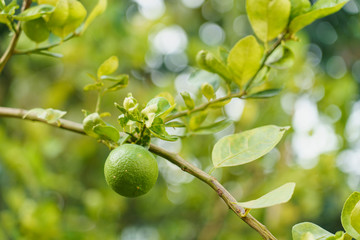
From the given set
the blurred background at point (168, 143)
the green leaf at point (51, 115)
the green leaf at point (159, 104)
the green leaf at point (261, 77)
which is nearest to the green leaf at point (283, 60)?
the green leaf at point (261, 77)

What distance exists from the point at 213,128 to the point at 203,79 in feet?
0.37

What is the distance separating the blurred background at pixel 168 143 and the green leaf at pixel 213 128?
848 millimetres

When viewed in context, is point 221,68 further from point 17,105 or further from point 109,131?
point 17,105

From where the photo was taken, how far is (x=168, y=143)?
2172mm

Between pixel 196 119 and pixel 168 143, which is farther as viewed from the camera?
pixel 168 143

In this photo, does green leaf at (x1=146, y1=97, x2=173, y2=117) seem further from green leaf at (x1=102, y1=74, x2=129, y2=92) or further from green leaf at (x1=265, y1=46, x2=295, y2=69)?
green leaf at (x1=265, y1=46, x2=295, y2=69)

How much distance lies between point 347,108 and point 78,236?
131 centimetres

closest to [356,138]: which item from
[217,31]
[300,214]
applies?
[300,214]

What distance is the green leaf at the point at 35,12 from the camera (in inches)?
24.9

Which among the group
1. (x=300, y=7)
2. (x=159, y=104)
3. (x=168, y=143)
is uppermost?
(x=300, y=7)

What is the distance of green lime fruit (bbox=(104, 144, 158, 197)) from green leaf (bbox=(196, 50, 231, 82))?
206mm

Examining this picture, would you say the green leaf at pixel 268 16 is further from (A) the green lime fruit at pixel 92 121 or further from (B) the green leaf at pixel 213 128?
(A) the green lime fruit at pixel 92 121

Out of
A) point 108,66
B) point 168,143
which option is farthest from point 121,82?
point 168,143

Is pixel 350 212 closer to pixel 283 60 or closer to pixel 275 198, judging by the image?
pixel 275 198
